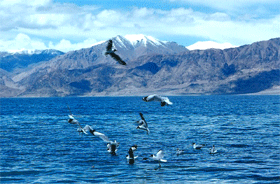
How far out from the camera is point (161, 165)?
38.0m

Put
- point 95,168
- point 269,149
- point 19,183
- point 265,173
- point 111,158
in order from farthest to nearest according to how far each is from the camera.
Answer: point 269,149, point 111,158, point 95,168, point 265,173, point 19,183

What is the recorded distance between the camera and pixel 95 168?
1458 inches

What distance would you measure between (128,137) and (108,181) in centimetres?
2876

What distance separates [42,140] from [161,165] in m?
25.7

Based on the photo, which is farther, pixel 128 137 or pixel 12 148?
pixel 128 137

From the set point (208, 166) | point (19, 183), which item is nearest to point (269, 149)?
point (208, 166)

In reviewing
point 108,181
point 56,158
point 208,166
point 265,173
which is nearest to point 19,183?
point 108,181

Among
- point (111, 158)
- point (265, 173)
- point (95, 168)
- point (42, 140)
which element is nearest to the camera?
point (265, 173)

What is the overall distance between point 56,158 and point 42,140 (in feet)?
55.1

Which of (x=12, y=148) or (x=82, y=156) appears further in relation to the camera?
(x=12, y=148)

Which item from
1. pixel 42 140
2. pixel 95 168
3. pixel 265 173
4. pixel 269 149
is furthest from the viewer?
pixel 42 140

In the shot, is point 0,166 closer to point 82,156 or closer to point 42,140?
point 82,156

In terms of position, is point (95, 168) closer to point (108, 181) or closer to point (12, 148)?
point (108, 181)

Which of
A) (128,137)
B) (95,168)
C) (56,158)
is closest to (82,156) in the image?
(56,158)
